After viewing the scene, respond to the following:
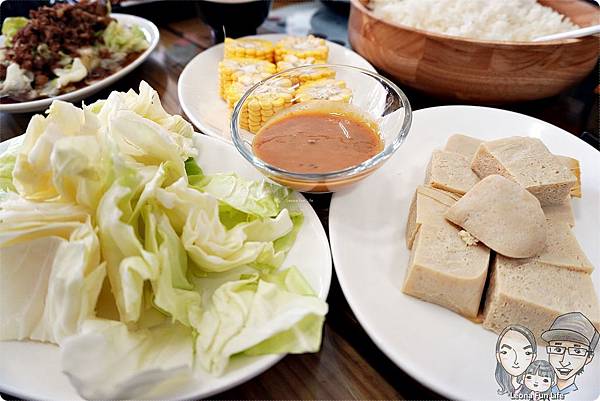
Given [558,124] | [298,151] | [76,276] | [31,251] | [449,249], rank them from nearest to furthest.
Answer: [76,276]
[31,251]
[449,249]
[298,151]
[558,124]

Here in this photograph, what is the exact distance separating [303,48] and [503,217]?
4.22ft

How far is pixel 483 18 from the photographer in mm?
2002

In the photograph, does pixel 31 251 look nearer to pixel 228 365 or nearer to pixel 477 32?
pixel 228 365

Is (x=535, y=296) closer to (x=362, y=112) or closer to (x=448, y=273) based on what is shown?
(x=448, y=273)

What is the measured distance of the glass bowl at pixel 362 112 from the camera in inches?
50.8

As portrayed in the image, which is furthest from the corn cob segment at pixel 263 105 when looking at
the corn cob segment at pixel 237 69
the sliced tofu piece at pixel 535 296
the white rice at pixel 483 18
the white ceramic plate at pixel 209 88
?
the sliced tofu piece at pixel 535 296

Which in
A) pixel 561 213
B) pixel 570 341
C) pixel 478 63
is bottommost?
pixel 570 341

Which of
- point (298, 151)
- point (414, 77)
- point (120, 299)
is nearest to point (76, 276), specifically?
point (120, 299)

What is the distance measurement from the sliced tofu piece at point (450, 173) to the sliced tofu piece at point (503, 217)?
→ 12cm

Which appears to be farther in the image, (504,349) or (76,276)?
(504,349)

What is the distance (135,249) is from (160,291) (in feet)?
0.36

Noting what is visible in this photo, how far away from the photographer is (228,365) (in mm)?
941

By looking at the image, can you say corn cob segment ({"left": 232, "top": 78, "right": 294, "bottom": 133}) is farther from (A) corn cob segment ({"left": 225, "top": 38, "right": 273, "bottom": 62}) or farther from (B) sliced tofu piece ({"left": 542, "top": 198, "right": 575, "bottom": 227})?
(B) sliced tofu piece ({"left": 542, "top": 198, "right": 575, "bottom": 227})

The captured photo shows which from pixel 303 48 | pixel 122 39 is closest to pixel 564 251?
pixel 303 48
